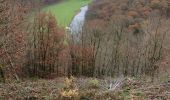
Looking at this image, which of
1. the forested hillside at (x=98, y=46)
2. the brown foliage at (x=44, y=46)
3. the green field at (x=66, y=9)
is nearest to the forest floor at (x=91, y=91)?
the forested hillside at (x=98, y=46)

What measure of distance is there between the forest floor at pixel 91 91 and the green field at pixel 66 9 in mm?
48362

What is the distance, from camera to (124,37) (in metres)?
47.6

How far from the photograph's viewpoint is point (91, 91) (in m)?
13.2

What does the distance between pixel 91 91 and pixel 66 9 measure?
195 feet

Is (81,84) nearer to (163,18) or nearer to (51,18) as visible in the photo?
(51,18)

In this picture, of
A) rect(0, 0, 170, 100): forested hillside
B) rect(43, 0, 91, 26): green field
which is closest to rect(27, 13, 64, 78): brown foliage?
rect(0, 0, 170, 100): forested hillside

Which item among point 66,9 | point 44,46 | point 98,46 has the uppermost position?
point 66,9

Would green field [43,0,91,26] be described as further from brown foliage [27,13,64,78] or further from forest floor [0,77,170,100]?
forest floor [0,77,170,100]

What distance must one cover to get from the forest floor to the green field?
1904 inches

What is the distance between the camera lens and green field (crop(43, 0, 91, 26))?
216ft

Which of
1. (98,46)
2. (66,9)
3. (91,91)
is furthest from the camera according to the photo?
(66,9)

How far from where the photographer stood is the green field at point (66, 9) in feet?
216

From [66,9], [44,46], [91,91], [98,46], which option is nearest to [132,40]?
[98,46]

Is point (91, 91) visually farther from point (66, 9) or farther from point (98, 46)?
point (66, 9)
